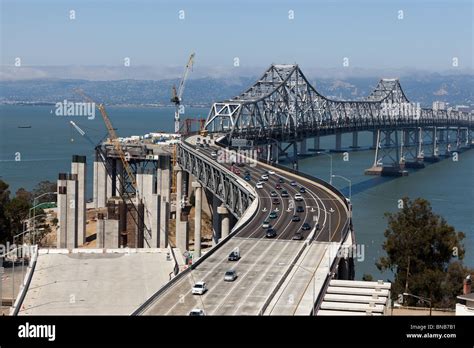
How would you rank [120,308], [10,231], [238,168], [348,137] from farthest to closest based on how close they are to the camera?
[348,137]
[238,168]
[10,231]
[120,308]

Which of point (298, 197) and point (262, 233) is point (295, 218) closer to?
point (262, 233)

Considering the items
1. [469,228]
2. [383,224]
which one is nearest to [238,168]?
[383,224]

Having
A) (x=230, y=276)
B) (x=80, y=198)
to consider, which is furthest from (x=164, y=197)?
(x=230, y=276)

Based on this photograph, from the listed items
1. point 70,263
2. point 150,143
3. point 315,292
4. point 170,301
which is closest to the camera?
point 170,301

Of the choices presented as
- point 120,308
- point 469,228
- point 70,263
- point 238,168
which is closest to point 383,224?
point 469,228
